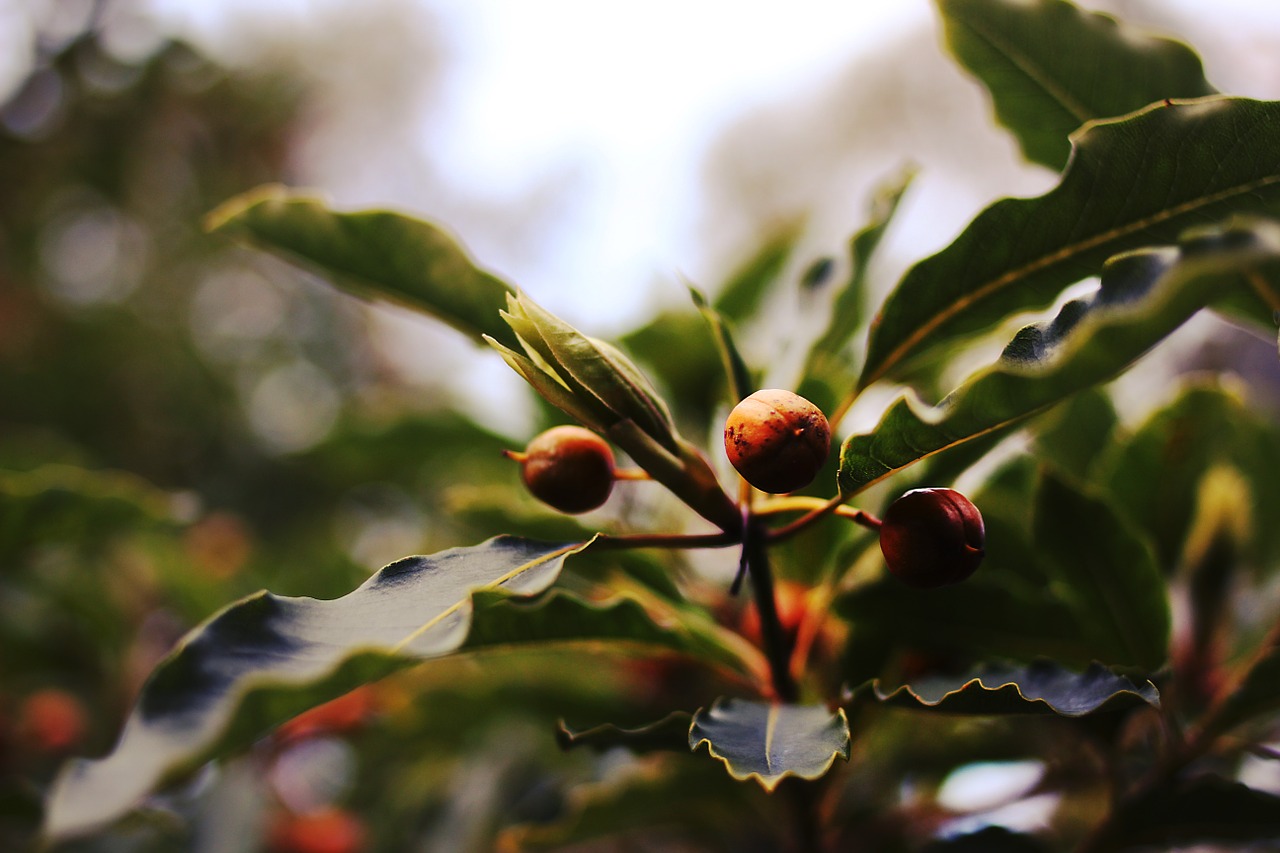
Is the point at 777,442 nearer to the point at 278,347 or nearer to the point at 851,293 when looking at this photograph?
the point at 851,293

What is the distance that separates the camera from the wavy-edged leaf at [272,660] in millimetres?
438

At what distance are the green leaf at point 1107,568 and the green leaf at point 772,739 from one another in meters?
0.33

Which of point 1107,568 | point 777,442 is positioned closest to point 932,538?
point 777,442

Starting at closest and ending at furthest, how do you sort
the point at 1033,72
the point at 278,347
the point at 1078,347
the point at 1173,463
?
the point at 1078,347 → the point at 1033,72 → the point at 1173,463 → the point at 278,347

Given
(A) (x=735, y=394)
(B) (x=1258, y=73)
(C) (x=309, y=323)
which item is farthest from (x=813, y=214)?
(B) (x=1258, y=73)

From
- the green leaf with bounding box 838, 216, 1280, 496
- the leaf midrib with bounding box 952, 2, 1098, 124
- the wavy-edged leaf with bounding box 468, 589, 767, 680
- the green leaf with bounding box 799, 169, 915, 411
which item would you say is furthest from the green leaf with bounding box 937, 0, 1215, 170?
the wavy-edged leaf with bounding box 468, 589, 767, 680

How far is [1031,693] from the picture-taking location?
2.09 feet

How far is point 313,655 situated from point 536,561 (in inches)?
6.7

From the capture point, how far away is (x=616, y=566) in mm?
918

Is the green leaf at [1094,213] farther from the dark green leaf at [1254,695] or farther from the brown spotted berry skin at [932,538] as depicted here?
the dark green leaf at [1254,695]

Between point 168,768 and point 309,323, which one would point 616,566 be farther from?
point 309,323

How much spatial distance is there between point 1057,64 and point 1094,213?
255 millimetres

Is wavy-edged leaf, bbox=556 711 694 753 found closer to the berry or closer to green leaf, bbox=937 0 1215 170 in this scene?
the berry

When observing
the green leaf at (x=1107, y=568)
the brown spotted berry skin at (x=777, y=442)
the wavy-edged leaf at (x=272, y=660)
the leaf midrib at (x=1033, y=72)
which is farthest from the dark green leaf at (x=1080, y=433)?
the wavy-edged leaf at (x=272, y=660)
